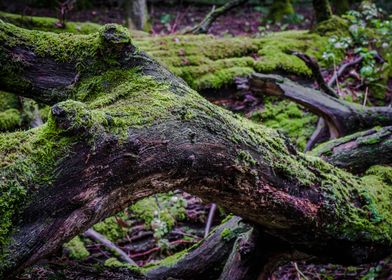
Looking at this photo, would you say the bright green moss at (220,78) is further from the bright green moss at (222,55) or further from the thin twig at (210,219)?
the thin twig at (210,219)

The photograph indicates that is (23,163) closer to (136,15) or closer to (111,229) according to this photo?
(111,229)

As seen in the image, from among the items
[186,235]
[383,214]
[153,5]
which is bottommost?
[186,235]

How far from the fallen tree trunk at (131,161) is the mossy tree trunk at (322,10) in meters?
4.81

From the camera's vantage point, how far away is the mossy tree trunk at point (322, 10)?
280 inches

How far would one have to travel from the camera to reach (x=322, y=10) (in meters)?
7.13

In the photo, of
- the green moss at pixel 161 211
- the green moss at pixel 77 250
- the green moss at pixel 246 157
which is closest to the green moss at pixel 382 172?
the green moss at pixel 246 157

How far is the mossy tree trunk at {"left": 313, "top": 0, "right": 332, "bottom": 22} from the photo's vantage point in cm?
712

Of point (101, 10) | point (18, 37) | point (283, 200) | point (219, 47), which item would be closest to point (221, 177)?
point (283, 200)

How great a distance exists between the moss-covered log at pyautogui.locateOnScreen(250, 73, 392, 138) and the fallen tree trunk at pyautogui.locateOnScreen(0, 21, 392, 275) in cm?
141

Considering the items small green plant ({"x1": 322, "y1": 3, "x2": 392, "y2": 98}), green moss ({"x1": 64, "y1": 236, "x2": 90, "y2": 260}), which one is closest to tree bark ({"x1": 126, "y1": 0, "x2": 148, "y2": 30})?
small green plant ({"x1": 322, "y1": 3, "x2": 392, "y2": 98})

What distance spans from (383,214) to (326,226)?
605 millimetres

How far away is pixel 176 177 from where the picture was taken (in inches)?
81.0

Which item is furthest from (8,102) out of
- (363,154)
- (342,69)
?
(342,69)

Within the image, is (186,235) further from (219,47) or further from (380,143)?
(219,47)
